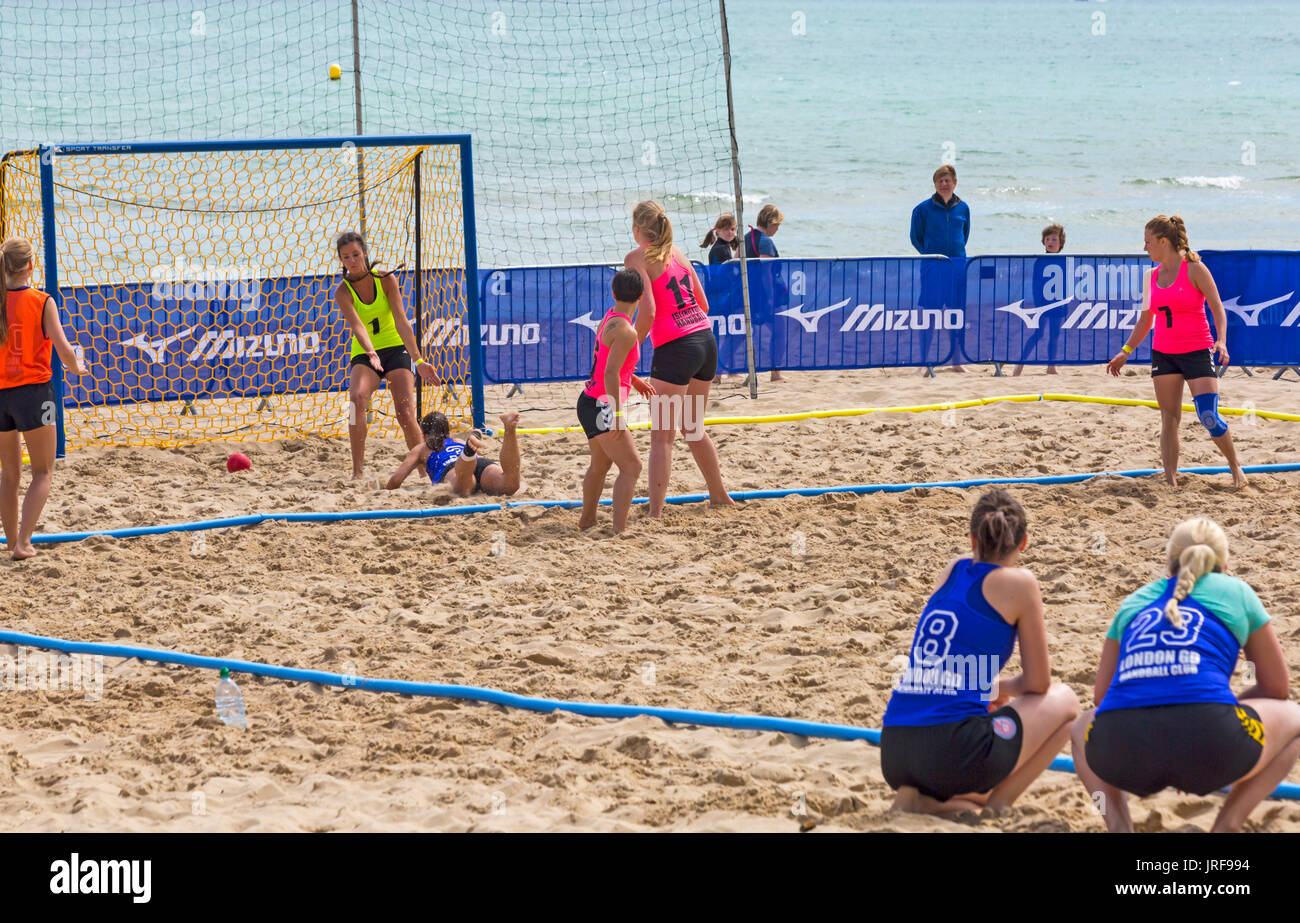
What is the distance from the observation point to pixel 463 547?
7438 millimetres

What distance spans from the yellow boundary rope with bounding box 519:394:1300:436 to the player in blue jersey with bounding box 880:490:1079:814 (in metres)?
6.37

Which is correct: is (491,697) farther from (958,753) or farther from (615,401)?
(615,401)

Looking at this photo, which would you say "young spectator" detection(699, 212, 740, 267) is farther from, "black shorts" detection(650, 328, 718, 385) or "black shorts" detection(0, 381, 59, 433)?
"black shorts" detection(0, 381, 59, 433)

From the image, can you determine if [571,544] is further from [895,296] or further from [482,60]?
[482,60]

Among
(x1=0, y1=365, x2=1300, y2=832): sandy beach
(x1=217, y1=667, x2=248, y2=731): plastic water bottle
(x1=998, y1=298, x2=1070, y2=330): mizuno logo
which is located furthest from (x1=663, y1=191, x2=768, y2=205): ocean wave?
(x1=217, y1=667, x2=248, y2=731): plastic water bottle

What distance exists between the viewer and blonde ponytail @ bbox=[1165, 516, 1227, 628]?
381 cm

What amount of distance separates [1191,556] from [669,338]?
410 cm

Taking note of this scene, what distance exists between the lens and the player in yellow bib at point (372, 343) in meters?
8.88

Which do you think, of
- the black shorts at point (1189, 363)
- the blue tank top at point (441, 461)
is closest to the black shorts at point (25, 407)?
the blue tank top at point (441, 461)

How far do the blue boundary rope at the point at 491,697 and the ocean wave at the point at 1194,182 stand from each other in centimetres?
3478

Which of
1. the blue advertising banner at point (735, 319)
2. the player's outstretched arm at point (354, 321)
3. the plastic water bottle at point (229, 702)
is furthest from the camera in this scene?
the blue advertising banner at point (735, 319)
